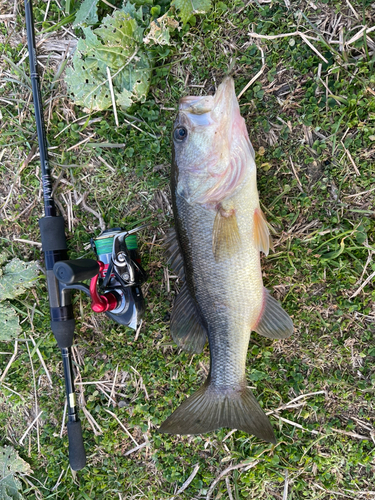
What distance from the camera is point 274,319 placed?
2236 millimetres

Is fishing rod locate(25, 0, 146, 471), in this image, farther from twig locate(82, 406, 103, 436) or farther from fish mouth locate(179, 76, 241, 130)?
fish mouth locate(179, 76, 241, 130)

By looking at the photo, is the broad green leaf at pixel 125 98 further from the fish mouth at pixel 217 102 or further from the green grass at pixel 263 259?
the fish mouth at pixel 217 102

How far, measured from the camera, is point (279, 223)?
2.45 metres

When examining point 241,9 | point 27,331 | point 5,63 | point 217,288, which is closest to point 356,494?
point 217,288

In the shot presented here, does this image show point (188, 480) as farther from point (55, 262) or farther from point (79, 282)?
point (55, 262)

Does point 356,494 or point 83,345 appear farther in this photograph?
point 83,345

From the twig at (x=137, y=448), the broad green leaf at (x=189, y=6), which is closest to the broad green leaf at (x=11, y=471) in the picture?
the twig at (x=137, y=448)

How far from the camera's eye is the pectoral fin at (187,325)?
7.53 feet

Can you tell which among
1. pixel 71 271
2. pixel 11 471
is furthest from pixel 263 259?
pixel 11 471

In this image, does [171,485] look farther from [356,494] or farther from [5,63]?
[5,63]

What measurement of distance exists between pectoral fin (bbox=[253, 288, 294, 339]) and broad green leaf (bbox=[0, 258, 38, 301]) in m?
1.83

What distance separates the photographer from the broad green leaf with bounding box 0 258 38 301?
285cm

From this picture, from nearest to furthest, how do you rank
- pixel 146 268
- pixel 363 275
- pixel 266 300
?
pixel 266 300, pixel 363 275, pixel 146 268

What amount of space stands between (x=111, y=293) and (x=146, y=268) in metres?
0.34
